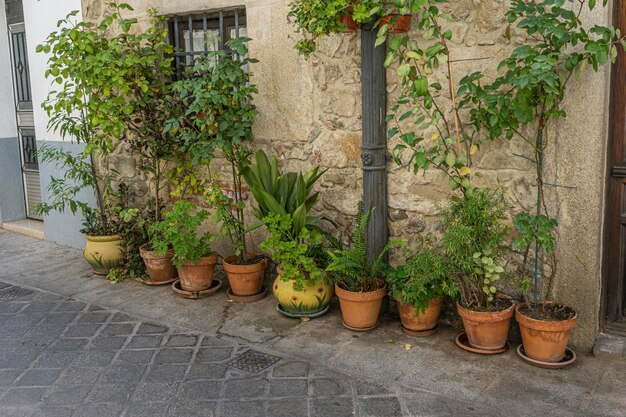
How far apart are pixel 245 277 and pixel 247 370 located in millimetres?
1278

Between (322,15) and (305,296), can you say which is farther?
(305,296)

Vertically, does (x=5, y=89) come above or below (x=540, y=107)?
above

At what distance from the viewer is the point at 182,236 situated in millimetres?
5105

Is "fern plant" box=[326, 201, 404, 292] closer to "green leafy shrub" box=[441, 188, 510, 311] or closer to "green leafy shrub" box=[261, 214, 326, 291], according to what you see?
"green leafy shrub" box=[261, 214, 326, 291]

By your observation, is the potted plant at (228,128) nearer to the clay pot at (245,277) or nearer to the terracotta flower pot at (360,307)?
the clay pot at (245,277)

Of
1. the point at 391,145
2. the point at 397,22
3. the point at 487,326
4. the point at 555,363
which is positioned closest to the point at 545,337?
the point at 555,363

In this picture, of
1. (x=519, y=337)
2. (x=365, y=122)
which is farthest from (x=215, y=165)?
(x=519, y=337)

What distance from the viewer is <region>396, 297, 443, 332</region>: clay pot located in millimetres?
4281

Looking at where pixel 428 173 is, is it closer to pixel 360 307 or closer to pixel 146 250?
pixel 360 307

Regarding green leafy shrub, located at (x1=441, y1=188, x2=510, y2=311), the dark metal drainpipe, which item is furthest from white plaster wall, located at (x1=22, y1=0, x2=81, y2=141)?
green leafy shrub, located at (x1=441, y1=188, x2=510, y2=311)

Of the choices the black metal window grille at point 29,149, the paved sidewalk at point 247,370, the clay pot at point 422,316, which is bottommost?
the paved sidewalk at point 247,370

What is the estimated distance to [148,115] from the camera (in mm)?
5672

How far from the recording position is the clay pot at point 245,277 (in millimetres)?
5109

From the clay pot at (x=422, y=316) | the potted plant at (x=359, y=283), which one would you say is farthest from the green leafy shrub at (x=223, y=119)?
the clay pot at (x=422, y=316)
